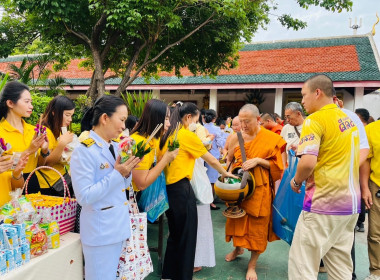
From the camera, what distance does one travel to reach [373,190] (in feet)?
8.77

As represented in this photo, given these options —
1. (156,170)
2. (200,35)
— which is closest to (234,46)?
(200,35)

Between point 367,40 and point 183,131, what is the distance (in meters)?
15.3

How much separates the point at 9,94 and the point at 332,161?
230cm

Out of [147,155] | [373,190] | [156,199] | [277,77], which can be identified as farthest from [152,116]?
[277,77]

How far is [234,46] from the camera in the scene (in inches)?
362

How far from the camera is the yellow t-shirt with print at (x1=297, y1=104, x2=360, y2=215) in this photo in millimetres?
1964

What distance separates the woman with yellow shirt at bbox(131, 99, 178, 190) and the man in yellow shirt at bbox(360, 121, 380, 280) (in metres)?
1.80

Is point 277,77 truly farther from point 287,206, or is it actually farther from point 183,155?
point 183,155

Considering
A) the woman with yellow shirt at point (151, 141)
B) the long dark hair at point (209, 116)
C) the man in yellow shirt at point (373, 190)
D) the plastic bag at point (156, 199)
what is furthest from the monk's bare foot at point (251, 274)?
the long dark hair at point (209, 116)

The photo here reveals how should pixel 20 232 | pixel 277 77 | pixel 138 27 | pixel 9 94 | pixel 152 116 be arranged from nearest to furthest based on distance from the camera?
pixel 20 232 < pixel 9 94 < pixel 152 116 < pixel 138 27 < pixel 277 77

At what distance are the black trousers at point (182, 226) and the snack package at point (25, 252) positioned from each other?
1170 mm

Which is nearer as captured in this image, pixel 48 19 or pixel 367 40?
pixel 48 19

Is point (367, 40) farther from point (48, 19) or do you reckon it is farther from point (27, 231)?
point (27, 231)

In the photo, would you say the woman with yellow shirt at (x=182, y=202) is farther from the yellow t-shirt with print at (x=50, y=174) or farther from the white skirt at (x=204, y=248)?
the yellow t-shirt with print at (x=50, y=174)
